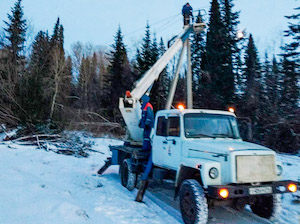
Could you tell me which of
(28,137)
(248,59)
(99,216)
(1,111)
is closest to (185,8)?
(99,216)

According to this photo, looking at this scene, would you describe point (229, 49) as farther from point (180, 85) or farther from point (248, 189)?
point (248, 189)

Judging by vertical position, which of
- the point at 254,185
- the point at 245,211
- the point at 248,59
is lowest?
the point at 245,211

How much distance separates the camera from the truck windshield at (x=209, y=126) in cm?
620

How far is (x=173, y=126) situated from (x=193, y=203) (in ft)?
6.59

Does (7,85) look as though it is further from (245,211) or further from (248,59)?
(248,59)

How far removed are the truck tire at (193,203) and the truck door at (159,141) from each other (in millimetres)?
1545

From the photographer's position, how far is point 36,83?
57.0 ft

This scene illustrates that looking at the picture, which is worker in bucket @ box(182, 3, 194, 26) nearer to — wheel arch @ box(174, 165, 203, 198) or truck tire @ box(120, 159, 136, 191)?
truck tire @ box(120, 159, 136, 191)

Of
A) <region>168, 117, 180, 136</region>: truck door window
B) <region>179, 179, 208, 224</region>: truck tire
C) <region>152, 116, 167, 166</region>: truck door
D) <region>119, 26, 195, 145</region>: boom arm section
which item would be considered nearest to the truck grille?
<region>179, 179, 208, 224</region>: truck tire

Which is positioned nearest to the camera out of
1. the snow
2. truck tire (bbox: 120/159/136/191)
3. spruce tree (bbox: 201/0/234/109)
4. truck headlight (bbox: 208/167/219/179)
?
the snow

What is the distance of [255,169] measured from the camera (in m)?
5.09

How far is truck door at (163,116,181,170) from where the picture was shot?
6.25 m

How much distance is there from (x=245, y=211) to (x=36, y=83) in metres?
15.2

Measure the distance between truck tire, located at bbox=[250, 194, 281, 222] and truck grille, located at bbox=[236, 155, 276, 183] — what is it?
77 cm
